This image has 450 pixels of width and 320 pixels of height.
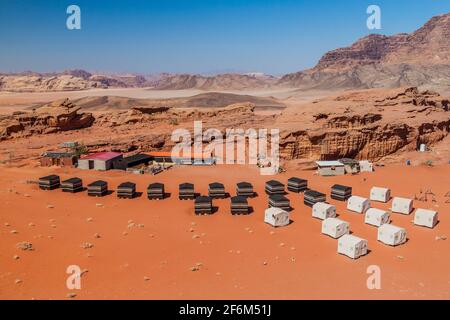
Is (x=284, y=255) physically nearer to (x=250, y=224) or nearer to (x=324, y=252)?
(x=324, y=252)

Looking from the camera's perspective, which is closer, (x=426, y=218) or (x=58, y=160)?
(x=426, y=218)

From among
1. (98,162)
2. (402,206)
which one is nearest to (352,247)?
(402,206)

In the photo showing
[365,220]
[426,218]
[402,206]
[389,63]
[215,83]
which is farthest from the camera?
[215,83]

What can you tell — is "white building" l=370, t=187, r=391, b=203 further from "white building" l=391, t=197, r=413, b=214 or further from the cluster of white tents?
"white building" l=391, t=197, r=413, b=214

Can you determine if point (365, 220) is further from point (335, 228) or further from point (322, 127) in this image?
point (322, 127)

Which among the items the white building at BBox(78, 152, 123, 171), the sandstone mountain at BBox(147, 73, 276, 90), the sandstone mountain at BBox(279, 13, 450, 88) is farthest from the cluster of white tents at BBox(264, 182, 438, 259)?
the sandstone mountain at BBox(147, 73, 276, 90)

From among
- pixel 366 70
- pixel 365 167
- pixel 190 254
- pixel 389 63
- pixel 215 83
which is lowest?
pixel 190 254

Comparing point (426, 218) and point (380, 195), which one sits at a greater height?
point (380, 195)

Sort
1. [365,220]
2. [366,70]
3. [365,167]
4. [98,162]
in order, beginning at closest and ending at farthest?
[365,220] < [365,167] < [98,162] < [366,70]
